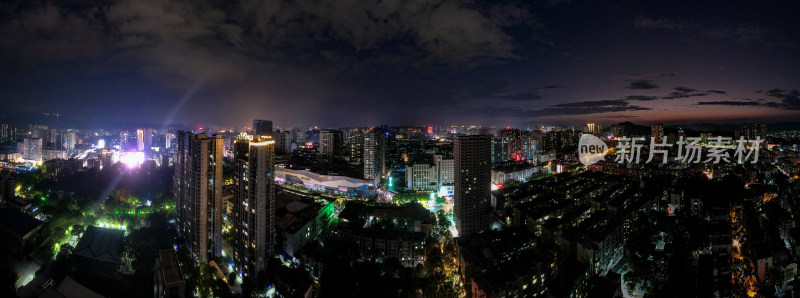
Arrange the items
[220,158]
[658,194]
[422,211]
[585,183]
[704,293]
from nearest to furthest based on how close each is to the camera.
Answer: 1. [704,293]
2. [220,158]
3. [422,211]
4. [658,194]
5. [585,183]

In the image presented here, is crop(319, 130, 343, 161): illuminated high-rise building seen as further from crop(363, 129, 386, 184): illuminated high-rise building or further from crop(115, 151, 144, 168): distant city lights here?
crop(115, 151, 144, 168): distant city lights

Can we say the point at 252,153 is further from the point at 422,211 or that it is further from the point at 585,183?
the point at 585,183

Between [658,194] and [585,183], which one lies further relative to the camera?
[585,183]

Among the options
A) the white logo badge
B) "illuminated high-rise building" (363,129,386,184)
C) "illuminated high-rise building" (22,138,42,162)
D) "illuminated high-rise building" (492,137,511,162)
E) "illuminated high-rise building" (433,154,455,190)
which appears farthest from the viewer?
"illuminated high-rise building" (492,137,511,162)

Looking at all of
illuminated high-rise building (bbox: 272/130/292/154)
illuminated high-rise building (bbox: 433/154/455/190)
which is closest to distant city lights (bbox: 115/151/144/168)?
illuminated high-rise building (bbox: 272/130/292/154)

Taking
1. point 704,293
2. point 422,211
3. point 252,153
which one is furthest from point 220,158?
point 704,293

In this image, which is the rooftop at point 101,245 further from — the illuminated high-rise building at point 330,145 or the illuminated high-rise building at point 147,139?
the illuminated high-rise building at point 147,139

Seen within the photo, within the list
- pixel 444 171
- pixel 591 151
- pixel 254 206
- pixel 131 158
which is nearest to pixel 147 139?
pixel 131 158
